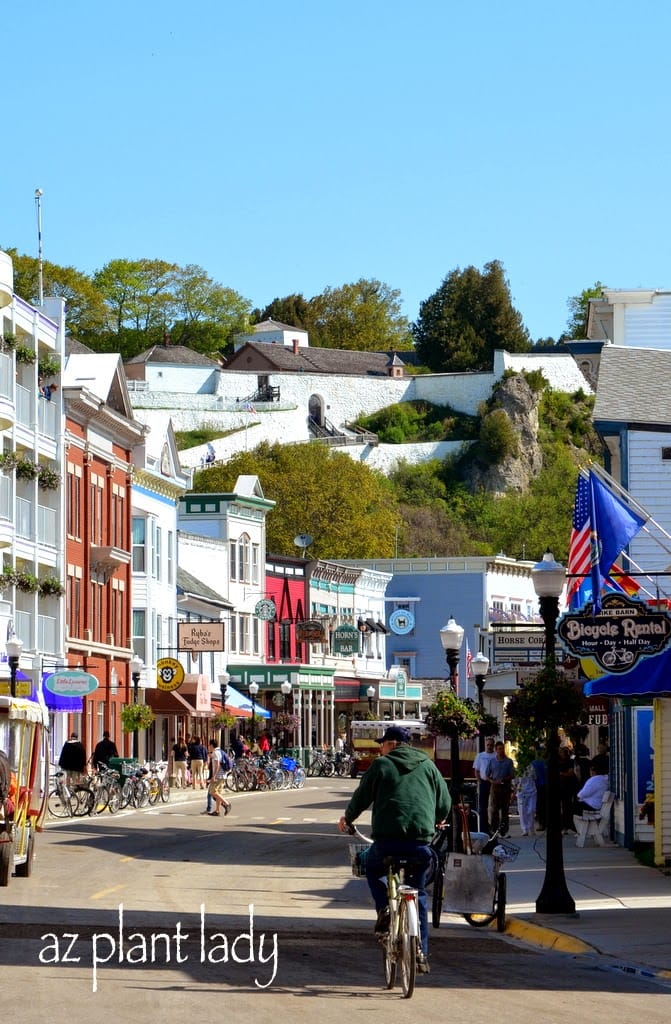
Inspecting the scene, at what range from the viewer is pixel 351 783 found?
63625 mm

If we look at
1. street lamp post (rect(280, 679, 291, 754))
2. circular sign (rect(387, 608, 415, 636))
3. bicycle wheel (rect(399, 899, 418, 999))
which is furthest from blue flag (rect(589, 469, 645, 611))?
circular sign (rect(387, 608, 415, 636))

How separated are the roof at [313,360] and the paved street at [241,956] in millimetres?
128236

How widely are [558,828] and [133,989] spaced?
7.33m

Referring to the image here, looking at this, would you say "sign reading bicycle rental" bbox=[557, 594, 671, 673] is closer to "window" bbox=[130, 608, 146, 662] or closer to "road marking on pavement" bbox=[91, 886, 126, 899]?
"road marking on pavement" bbox=[91, 886, 126, 899]

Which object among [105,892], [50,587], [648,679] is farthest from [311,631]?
[105,892]

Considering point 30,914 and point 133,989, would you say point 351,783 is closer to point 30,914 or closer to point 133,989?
point 30,914

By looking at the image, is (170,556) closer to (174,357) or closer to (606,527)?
(606,527)

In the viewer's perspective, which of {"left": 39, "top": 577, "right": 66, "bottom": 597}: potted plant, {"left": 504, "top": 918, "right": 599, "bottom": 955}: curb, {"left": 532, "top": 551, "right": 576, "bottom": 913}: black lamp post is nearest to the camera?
{"left": 504, "top": 918, "right": 599, "bottom": 955}: curb

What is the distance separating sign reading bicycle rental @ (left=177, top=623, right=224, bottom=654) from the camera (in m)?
60.8

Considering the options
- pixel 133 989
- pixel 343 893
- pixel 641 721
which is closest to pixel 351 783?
pixel 641 721

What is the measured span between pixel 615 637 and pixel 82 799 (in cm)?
2015

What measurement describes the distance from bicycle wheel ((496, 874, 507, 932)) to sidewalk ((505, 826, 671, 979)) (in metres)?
0.10

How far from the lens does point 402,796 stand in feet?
43.6

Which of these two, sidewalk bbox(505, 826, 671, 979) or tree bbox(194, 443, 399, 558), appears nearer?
sidewalk bbox(505, 826, 671, 979)
